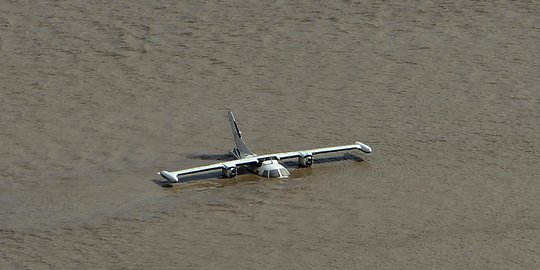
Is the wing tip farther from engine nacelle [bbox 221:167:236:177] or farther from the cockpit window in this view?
engine nacelle [bbox 221:167:236:177]

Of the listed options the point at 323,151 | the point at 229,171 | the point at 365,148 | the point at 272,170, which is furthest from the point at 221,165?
the point at 365,148

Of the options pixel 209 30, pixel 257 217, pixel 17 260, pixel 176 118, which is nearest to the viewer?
pixel 17 260

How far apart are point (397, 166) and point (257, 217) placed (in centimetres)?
642

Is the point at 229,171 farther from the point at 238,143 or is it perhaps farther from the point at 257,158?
the point at 238,143

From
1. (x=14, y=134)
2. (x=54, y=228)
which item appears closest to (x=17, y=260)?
(x=54, y=228)

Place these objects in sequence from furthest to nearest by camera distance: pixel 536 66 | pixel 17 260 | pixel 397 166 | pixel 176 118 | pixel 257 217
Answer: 1. pixel 536 66
2. pixel 176 118
3. pixel 397 166
4. pixel 257 217
5. pixel 17 260

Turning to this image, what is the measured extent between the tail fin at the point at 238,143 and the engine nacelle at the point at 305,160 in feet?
5.58

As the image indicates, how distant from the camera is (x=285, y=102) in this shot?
5144 cm

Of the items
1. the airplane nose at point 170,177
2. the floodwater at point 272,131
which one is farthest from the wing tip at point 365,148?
the airplane nose at point 170,177

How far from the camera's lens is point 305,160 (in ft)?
149

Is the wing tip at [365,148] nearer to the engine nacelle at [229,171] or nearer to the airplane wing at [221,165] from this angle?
the airplane wing at [221,165]

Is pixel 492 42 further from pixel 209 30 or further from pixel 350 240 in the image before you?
pixel 350 240

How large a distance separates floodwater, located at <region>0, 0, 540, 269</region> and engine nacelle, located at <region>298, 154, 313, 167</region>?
18.7 inches

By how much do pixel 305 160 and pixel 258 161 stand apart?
Answer: 1668mm
